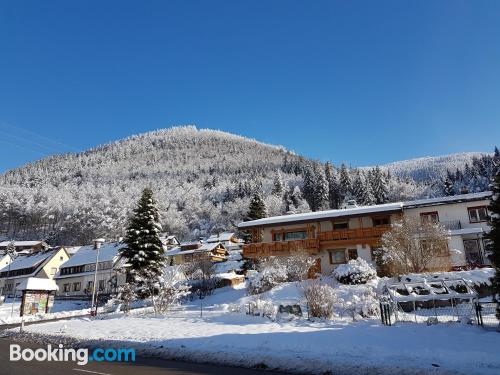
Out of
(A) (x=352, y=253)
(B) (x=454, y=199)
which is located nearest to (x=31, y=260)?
(A) (x=352, y=253)

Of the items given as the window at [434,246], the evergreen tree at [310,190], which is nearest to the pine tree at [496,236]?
the window at [434,246]

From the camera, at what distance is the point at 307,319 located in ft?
63.5

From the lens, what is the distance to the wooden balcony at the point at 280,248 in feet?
115

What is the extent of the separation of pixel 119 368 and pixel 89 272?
55.6m

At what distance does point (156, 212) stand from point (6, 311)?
A: 2132cm

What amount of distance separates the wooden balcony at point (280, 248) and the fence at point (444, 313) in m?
13.2

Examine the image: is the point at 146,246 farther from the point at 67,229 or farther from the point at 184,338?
the point at 67,229

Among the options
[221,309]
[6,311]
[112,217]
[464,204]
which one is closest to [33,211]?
[112,217]

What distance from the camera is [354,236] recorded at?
33.9 m

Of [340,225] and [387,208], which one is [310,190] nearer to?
[340,225]

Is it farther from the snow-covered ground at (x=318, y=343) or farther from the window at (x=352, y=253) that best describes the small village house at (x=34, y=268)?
the window at (x=352, y=253)

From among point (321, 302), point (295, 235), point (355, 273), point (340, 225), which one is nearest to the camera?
point (321, 302)

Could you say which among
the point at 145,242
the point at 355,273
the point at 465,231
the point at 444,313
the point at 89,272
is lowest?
the point at 444,313

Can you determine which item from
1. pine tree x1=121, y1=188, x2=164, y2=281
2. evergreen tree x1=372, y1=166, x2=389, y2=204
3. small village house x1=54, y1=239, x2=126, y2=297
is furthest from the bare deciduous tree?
evergreen tree x1=372, y1=166, x2=389, y2=204
